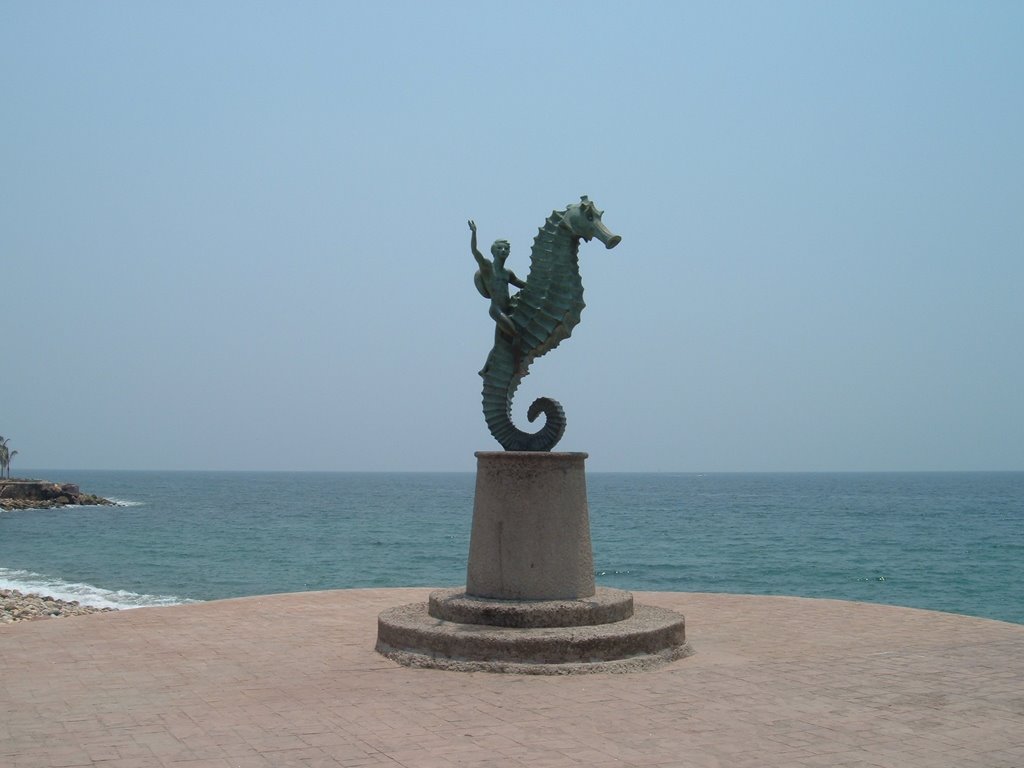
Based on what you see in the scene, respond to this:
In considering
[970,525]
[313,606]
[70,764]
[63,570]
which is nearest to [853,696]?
[70,764]

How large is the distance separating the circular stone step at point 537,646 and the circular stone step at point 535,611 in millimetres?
72

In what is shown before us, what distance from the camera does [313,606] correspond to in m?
12.2

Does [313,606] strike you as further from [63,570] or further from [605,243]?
[63,570]

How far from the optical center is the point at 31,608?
18016mm

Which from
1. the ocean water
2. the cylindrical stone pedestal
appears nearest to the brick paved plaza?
the cylindrical stone pedestal

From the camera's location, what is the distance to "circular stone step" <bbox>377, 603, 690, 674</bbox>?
8.33 metres

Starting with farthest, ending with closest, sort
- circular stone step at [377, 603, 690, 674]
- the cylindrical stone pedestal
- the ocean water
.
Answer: the ocean water → the cylindrical stone pedestal → circular stone step at [377, 603, 690, 674]

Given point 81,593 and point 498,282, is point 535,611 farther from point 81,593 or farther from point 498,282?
point 81,593

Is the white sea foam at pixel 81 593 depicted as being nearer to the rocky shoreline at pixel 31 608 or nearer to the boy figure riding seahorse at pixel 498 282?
the rocky shoreline at pixel 31 608

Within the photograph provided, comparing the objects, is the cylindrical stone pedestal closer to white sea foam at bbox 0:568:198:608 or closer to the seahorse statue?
the seahorse statue

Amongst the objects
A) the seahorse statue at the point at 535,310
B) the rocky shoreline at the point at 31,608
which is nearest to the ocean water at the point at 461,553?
the rocky shoreline at the point at 31,608

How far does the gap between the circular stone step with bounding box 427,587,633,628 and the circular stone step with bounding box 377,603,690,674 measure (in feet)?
0.24

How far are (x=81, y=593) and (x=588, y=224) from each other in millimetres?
20691

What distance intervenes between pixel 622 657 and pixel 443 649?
1.46 metres
